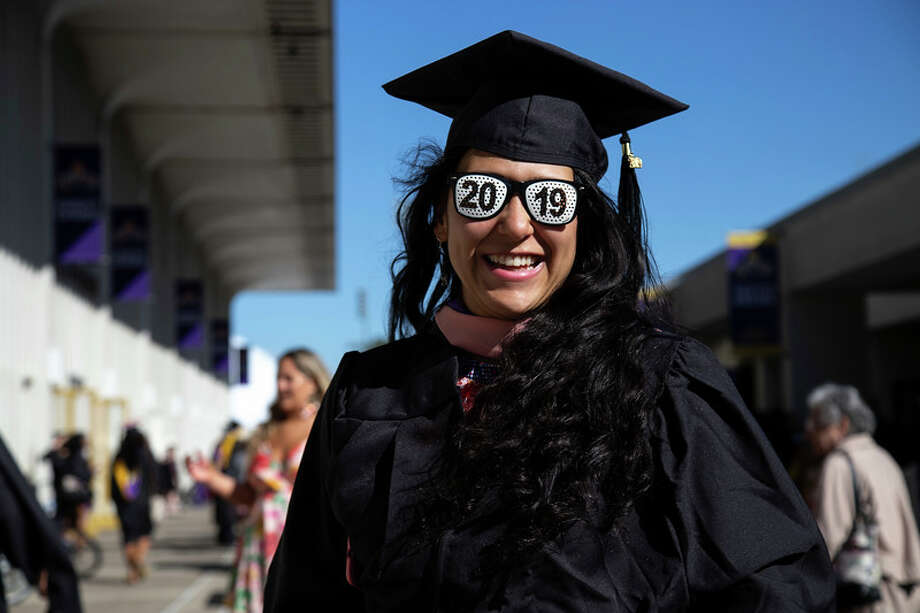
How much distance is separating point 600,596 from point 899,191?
13.9 metres

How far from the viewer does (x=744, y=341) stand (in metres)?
19.9

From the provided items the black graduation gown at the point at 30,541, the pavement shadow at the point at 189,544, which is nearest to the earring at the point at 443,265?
the black graduation gown at the point at 30,541

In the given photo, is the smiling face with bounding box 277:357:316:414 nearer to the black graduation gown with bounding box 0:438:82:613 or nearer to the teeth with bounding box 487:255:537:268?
the black graduation gown with bounding box 0:438:82:613

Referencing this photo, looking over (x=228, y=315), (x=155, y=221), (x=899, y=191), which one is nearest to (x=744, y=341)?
(x=899, y=191)

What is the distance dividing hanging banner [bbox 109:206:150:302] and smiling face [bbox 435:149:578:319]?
20.9 meters

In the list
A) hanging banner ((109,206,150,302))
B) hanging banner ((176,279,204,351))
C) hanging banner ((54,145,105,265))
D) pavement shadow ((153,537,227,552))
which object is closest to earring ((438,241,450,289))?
hanging banner ((54,145,105,265))

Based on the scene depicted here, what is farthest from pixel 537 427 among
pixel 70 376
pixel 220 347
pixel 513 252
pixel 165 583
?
pixel 220 347

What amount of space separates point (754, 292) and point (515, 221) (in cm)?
1855

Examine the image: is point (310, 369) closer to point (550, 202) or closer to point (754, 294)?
point (550, 202)

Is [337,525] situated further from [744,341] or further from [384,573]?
[744,341]

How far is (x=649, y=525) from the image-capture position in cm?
198

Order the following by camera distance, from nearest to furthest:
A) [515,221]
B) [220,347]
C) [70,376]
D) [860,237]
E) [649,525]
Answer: [649,525]
[515,221]
[860,237]
[70,376]
[220,347]

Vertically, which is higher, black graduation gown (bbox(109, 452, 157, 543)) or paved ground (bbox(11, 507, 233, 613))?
black graduation gown (bbox(109, 452, 157, 543))

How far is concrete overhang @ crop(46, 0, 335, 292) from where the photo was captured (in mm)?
19859
